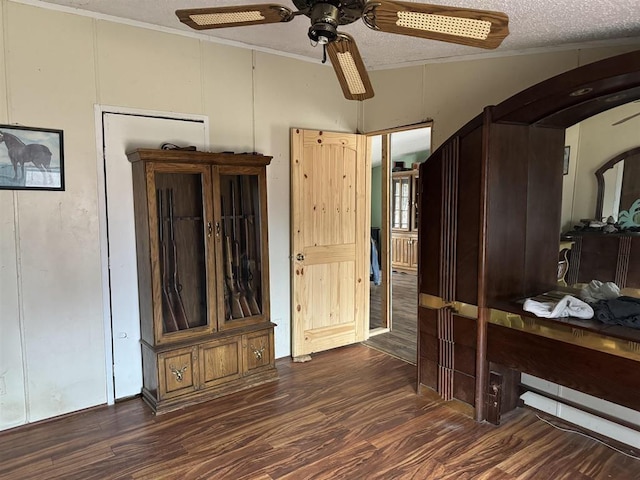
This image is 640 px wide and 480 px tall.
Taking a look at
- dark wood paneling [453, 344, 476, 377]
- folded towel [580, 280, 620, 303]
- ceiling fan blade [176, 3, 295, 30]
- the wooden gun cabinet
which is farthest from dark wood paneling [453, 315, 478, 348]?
ceiling fan blade [176, 3, 295, 30]

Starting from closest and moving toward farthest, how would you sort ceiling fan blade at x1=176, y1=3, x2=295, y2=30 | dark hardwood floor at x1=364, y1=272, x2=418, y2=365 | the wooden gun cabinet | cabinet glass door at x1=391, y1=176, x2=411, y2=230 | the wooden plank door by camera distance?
ceiling fan blade at x1=176, y1=3, x2=295, y2=30, the wooden gun cabinet, the wooden plank door, dark hardwood floor at x1=364, y1=272, x2=418, y2=365, cabinet glass door at x1=391, y1=176, x2=411, y2=230

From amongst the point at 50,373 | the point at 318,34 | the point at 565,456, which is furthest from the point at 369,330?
the point at 318,34

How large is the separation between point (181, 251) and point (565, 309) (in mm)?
2519

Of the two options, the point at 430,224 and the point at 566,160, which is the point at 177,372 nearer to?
the point at 430,224

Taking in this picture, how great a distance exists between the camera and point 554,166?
3.00m

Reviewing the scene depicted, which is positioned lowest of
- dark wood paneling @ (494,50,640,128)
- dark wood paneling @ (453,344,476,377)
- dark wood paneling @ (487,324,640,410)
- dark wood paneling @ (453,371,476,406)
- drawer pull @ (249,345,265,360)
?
dark wood paneling @ (453,371,476,406)

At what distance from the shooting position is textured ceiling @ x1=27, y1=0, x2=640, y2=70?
2434mm

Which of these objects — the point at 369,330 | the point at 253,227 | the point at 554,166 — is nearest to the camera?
the point at 554,166

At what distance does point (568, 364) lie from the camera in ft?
8.05

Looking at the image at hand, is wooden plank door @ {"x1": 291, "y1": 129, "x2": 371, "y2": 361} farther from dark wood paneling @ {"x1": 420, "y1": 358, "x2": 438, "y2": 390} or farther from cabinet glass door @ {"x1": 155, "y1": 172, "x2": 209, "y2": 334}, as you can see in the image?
dark wood paneling @ {"x1": 420, "y1": 358, "x2": 438, "y2": 390}

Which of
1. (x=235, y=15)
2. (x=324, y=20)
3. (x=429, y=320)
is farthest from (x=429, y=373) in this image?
(x=235, y=15)

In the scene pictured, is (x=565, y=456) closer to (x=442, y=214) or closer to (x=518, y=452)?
(x=518, y=452)

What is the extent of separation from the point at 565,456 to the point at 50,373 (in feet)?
10.6

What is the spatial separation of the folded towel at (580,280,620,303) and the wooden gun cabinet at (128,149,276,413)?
7.28 ft
